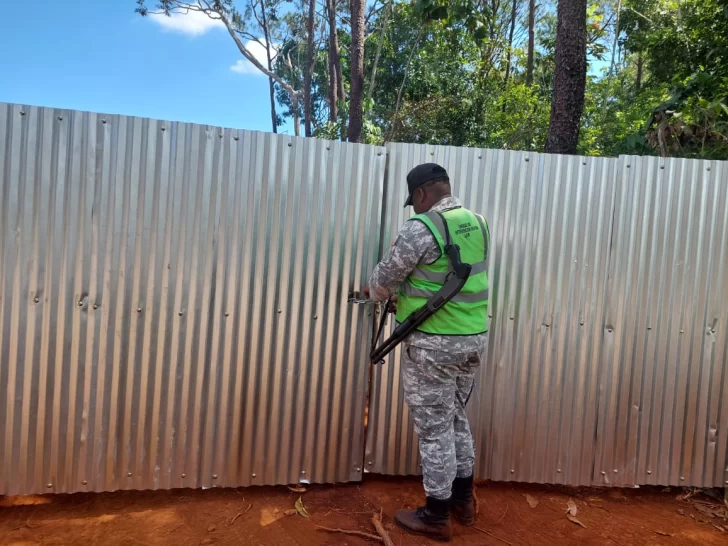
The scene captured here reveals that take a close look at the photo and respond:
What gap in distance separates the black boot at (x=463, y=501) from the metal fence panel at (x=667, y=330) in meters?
0.96

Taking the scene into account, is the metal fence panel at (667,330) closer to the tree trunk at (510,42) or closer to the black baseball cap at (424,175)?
the black baseball cap at (424,175)

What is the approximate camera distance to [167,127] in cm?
255

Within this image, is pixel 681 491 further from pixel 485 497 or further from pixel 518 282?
pixel 518 282

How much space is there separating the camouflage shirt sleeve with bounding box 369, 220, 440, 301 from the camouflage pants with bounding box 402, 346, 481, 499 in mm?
397

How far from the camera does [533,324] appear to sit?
293 centimetres

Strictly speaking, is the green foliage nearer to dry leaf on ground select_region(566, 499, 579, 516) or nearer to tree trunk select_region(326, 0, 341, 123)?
tree trunk select_region(326, 0, 341, 123)

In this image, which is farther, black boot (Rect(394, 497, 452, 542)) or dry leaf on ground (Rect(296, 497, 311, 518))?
dry leaf on ground (Rect(296, 497, 311, 518))

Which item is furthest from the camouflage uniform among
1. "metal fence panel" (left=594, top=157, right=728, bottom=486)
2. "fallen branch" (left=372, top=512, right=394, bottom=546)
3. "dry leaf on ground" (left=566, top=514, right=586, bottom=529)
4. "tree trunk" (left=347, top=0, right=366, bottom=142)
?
"tree trunk" (left=347, top=0, right=366, bottom=142)

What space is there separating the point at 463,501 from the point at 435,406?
25.1 inches

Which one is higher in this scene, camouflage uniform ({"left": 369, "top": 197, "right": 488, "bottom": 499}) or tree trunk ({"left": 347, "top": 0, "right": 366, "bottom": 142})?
tree trunk ({"left": 347, "top": 0, "right": 366, "bottom": 142})

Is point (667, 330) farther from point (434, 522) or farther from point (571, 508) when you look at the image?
point (434, 522)

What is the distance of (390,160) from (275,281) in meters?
0.99

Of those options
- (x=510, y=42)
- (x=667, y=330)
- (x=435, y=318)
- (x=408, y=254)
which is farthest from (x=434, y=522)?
(x=510, y=42)

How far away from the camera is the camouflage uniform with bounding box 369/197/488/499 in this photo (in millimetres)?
2332
